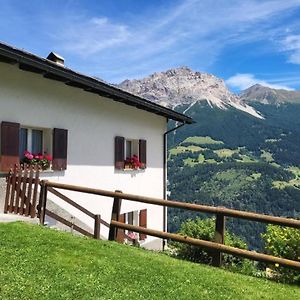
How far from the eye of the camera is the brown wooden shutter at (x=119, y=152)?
15.9m

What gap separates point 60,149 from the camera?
41.0 ft

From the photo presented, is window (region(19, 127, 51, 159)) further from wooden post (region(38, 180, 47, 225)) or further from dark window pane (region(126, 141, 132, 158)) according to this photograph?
dark window pane (region(126, 141, 132, 158))

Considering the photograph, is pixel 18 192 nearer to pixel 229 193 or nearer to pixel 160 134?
pixel 160 134

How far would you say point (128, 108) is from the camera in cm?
1677

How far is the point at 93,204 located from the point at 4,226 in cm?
665

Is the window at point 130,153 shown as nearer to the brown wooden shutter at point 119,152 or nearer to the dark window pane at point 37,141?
the brown wooden shutter at point 119,152

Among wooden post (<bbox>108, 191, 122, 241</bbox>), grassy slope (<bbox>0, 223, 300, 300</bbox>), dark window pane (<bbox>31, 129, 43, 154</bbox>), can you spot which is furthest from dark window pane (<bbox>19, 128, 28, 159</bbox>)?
grassy slope (<bbox>0, 223, 300, 300</bbox>)

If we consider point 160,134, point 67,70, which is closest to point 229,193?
point 160,134

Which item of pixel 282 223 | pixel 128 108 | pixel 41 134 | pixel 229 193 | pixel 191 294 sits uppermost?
pixel 128 108

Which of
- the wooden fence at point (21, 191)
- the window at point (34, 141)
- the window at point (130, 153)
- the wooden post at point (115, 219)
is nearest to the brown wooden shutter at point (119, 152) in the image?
the window at point (130, 153)

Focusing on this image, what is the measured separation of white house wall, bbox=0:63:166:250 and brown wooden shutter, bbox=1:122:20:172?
253 mm

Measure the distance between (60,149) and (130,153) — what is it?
5.93 m

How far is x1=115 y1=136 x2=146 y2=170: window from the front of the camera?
15984 mm

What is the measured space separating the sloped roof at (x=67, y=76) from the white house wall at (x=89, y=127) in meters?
0.25
